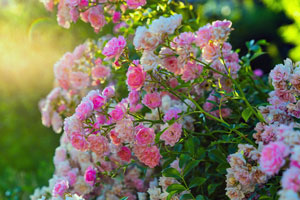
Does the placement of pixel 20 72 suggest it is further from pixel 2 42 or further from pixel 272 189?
pixel 272 189

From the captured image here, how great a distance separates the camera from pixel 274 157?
0.95 m

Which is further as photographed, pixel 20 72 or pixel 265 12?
pixel 265 12

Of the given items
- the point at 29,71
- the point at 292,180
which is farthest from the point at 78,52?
the point at 29,71

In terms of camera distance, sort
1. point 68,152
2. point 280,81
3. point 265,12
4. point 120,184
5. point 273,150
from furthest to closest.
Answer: point 265,12 → point 68,152 → point 120,184 → point 280,81 → point 273,150

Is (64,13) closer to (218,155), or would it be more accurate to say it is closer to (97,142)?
(97,142)

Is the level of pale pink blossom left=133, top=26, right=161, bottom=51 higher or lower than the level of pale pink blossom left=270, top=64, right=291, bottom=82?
higher

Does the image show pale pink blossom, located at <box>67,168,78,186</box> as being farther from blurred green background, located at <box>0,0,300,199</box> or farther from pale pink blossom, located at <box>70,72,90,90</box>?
blurred green background, located at <box>0,0,300,199</box>

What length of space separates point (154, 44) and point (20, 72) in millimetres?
5167

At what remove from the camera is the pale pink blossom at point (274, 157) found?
947 millimetres

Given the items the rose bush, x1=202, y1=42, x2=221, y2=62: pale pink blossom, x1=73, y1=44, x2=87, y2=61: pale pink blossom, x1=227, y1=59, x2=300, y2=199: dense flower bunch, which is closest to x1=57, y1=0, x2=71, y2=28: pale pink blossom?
the rose bush

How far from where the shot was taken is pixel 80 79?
2006 mm

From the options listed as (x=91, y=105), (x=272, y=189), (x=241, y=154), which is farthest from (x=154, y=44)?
(x=272, y=189)

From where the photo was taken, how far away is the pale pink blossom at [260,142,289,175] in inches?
37.3

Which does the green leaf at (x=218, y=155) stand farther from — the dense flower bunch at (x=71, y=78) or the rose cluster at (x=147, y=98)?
the dense flower bunch at (x=71, y=78)
